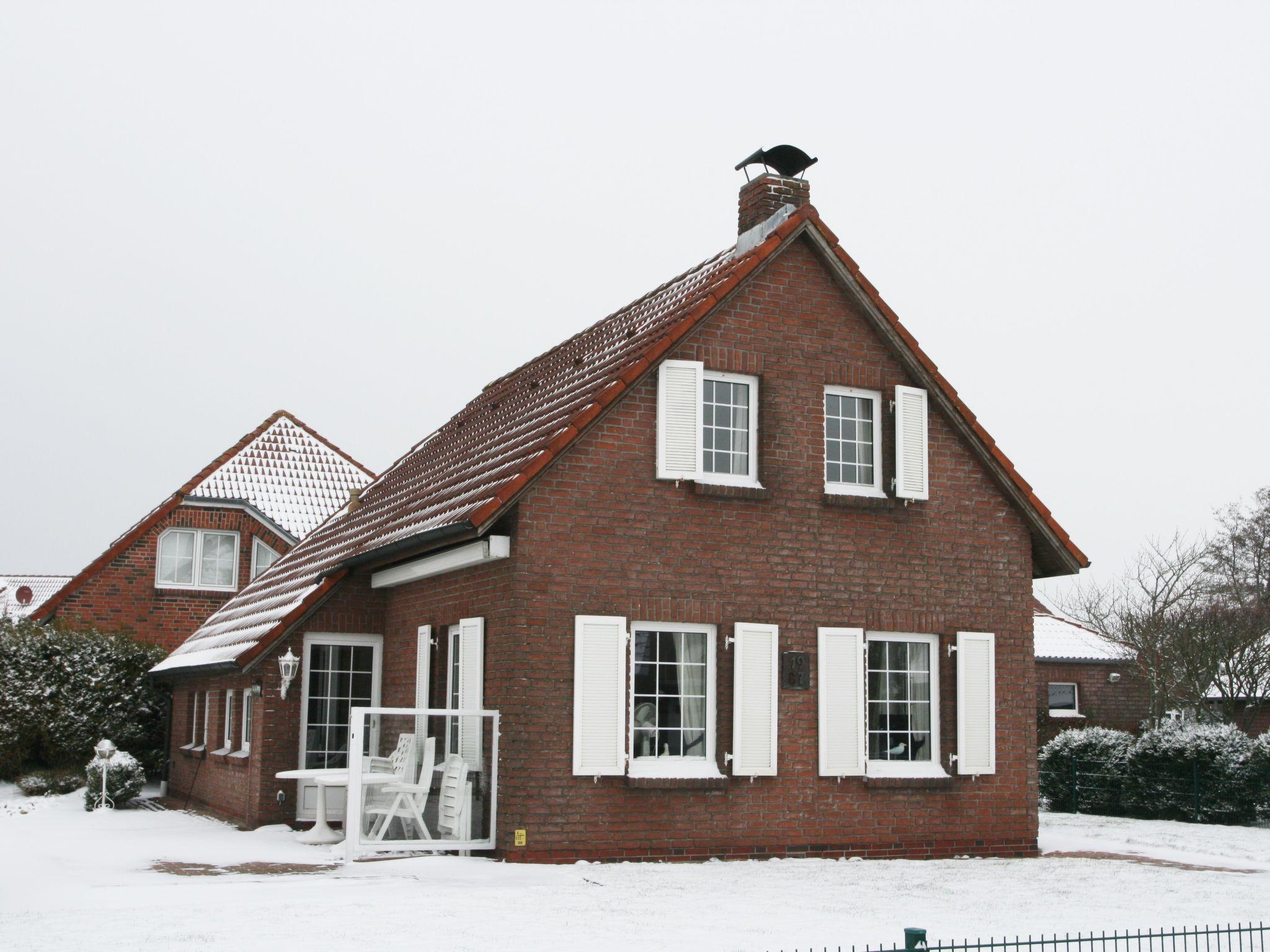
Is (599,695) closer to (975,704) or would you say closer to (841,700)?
(841,700)

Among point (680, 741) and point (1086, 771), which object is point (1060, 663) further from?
point (680, 741)

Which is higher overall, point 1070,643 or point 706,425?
point 706,425

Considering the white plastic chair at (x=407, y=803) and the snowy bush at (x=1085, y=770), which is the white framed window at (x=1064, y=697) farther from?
the white plastic chair at (x=407, y=803)

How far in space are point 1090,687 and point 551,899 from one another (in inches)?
1064

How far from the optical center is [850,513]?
16750 mm

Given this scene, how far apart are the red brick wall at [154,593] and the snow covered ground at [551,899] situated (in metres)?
12.1

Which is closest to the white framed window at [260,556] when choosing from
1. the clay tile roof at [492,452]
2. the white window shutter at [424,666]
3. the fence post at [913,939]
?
→ the clay tile roof at [492,452]

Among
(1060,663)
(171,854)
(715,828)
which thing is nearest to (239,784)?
(171,854)

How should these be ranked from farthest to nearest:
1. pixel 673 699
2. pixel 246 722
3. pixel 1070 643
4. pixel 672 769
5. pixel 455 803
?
pixel 1070 643, pixel 246 722, pixel 673 699, pixel 672 769, pixel 455 803

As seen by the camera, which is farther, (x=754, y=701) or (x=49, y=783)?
(x=49, y=783)

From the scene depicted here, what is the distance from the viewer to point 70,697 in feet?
81.9

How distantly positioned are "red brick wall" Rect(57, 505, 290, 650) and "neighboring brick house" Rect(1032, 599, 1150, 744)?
18983mm

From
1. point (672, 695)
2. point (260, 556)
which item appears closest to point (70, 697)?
point (260, 556)

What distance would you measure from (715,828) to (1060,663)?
22.9 meters
